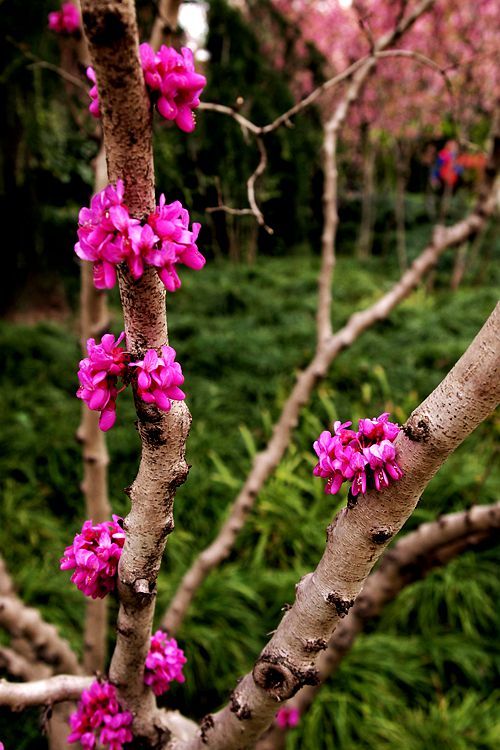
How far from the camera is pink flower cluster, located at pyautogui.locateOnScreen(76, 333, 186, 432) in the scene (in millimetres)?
642

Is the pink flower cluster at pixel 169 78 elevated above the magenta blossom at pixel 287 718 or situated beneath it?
elevated above

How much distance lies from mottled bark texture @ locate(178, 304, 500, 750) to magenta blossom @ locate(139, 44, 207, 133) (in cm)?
40

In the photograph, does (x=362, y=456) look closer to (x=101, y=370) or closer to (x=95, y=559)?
(x=101, y=370)

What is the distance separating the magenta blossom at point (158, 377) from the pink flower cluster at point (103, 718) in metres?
0.65

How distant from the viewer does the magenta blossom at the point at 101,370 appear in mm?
654

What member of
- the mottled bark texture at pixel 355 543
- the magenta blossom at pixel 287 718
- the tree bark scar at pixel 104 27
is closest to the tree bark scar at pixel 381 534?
the mottled bark texture at pixel 355 543

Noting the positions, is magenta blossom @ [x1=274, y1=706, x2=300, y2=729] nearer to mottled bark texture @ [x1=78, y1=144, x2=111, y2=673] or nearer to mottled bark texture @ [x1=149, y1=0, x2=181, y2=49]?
mottled bark texture @ [x1=78, y1=144, x2=111, y2=673]

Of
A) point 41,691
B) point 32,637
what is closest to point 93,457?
point 32,637

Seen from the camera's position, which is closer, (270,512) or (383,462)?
(383,462)

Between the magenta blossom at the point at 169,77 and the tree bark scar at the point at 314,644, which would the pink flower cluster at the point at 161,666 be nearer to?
the tree bark scar at the point at 314,644

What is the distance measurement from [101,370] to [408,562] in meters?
1.46

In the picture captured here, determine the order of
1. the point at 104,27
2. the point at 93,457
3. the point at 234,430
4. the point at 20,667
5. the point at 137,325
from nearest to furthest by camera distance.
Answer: the point at 104,27 → the point at 137,325 → the point at 20,667 → the point at 93,457 → the point at 234,430

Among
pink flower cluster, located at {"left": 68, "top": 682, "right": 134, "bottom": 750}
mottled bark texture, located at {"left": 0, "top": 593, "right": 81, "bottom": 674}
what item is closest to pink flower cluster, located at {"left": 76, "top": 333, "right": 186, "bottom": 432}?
pink flower cluster, located at {"left": 68, "top": 682, "right": 134, "bottom": 750}

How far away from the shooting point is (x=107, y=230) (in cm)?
57
